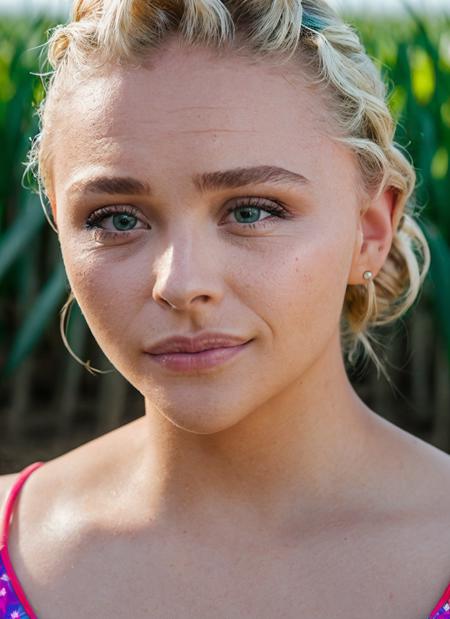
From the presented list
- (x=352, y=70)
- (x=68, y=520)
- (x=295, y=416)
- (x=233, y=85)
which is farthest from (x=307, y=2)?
(x=68, y=520)

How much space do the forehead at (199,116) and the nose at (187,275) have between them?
125 millimetres

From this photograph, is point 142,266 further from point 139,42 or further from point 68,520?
point 68,520

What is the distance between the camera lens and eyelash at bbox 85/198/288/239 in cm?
188

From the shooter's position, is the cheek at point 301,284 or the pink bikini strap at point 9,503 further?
the pink bikini strap at point 9,503

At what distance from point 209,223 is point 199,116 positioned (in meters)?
0.18

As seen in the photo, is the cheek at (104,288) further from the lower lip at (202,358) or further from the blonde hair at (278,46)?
the blonde hair at (278,46)

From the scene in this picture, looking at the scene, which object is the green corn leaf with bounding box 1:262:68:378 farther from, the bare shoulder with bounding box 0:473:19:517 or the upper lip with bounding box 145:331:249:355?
the upper lip with bounding box 145:331:249:355

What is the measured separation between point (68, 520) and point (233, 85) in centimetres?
92

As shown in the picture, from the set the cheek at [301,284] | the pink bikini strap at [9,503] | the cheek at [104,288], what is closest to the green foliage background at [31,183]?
the pink bikini strap at [9,503]

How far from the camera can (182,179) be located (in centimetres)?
182

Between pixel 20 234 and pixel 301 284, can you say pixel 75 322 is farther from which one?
pixel 301 284

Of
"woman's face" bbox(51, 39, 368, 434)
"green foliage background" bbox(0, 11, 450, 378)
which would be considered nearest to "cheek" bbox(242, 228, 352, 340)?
"woman's face" bbox(51, 39, 368, 434)

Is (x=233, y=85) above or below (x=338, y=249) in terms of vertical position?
above

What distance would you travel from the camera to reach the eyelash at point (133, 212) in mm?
1880
